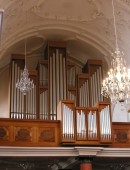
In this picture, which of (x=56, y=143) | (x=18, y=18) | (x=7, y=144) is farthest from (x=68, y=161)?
(x=18, y=18)

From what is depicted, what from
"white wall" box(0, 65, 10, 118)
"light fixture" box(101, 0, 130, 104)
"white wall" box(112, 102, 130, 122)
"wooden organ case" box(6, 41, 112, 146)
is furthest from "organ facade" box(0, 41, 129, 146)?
"light fixture" box(101, 0, 130, 104)

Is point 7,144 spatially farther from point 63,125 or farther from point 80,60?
point 80,60

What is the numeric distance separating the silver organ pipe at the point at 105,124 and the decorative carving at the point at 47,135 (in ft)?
4.52

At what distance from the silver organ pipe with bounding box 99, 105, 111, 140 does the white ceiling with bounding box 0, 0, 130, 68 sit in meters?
3.35

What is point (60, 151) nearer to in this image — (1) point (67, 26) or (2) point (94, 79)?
(2) point (94, 79)

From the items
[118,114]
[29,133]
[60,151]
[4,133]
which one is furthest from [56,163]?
[118,114]

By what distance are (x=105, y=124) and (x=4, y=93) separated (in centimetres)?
535

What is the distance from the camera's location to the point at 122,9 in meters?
12.7

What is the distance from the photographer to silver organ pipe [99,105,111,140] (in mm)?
11078

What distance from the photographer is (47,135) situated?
1107 centimetres

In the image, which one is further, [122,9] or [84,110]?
[122,9]

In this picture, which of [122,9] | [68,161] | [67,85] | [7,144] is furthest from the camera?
[67,85]

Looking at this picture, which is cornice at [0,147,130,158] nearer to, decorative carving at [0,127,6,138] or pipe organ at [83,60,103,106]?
decorative carving at [0,127,6,138]

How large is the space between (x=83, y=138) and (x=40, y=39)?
5.39 m
